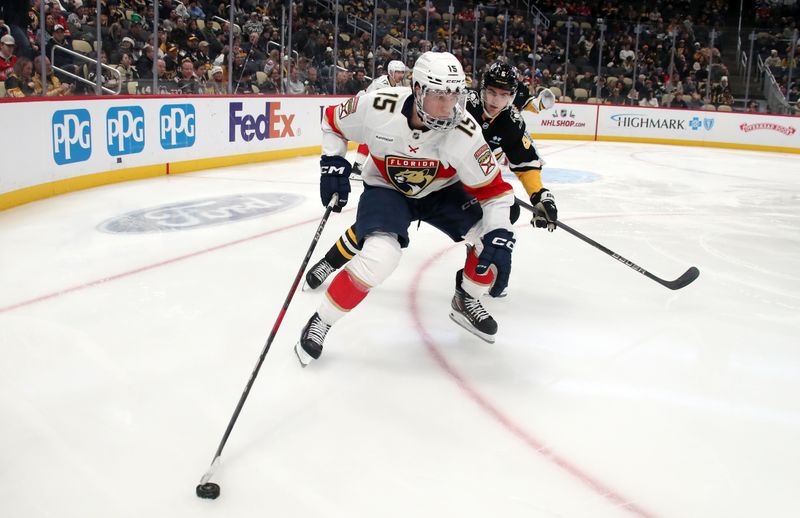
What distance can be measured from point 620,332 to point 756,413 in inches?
34.3

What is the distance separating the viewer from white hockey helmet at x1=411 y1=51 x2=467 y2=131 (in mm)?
2543

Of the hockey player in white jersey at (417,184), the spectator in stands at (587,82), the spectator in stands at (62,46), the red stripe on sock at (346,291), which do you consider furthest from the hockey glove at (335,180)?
the spectator in stands at (587,82)

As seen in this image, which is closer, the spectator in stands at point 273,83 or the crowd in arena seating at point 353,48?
the crowd in arena seating at point 353,48

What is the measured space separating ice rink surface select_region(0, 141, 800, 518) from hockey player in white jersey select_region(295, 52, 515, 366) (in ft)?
0.83

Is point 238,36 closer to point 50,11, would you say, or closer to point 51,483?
point 50,11

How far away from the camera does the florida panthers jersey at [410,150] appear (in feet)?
9.18

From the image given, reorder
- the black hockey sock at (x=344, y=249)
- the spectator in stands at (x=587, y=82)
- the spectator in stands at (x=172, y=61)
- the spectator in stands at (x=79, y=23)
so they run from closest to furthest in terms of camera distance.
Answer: the black hockey sock at (x=344, y=249)
the spectator in stands at (x=79, y=23)
the spectator in stands at (x=172, y=61)
the spectator in stands at (x=587, y=82)

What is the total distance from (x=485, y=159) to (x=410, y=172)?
0.31 metres

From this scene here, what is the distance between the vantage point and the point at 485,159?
290 centimetres

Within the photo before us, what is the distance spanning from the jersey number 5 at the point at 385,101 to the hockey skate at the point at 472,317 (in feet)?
3.02

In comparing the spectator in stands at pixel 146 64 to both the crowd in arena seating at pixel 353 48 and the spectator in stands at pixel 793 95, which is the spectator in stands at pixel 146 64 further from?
the spectator in stands at pixel 793 95

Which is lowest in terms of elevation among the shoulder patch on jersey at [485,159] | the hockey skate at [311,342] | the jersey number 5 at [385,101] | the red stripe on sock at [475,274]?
the hockey skate at [311,342]

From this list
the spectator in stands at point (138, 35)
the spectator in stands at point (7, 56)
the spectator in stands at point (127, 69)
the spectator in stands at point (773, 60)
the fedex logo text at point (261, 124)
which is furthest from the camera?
the spectator in stands at point (773, 60)

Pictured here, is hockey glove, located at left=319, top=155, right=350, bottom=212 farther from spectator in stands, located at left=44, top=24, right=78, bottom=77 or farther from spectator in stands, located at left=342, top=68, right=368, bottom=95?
spectator in stands, located at left=342, top=68, right=368, bottom=95
